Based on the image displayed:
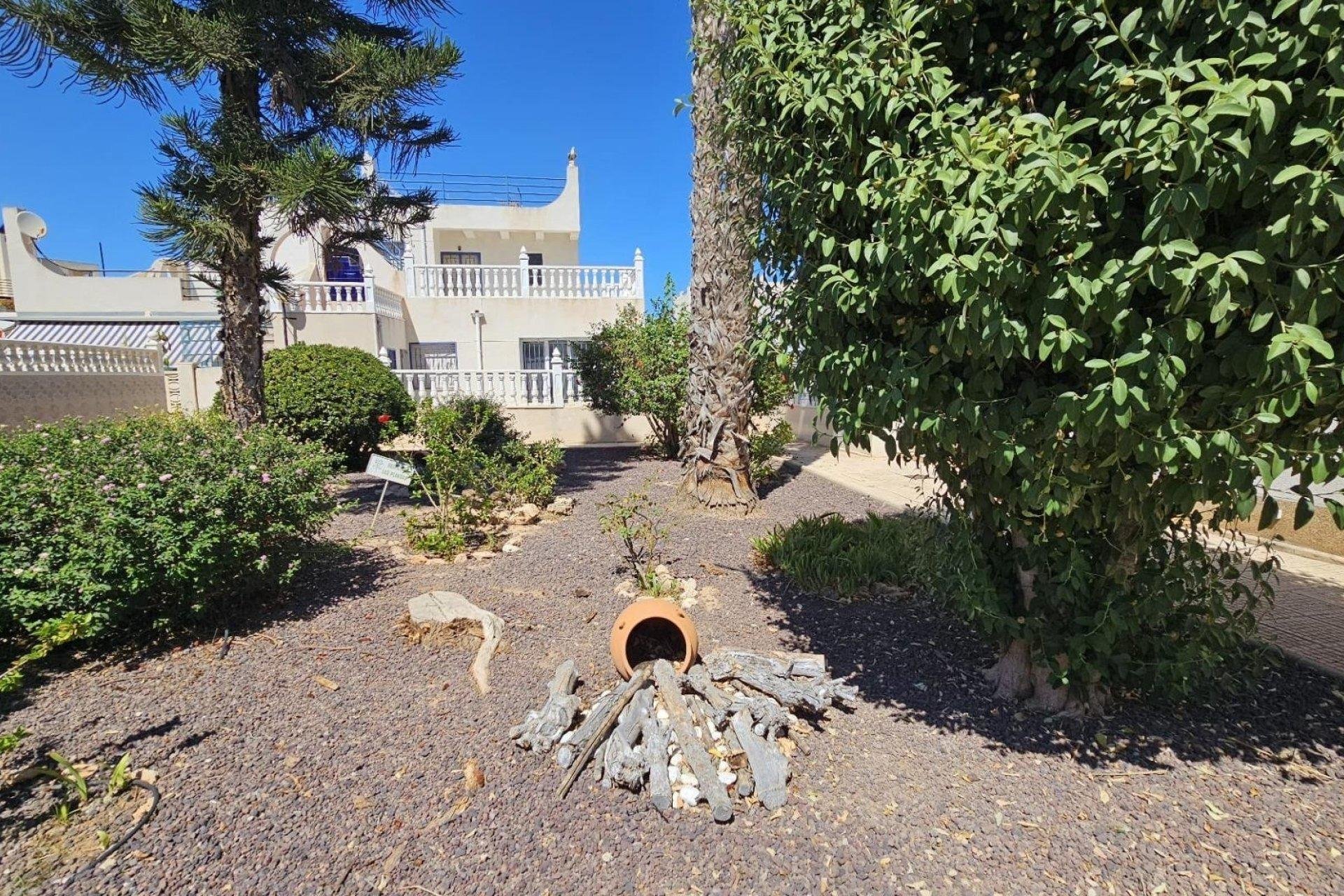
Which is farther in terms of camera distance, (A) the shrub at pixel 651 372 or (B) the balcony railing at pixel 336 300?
(B) the balcony railing at pixel 336 300

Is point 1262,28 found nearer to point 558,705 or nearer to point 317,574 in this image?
point 558,705

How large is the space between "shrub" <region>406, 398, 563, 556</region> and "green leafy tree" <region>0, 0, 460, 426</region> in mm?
2110

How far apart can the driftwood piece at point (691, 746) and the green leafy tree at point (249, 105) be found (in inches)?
189

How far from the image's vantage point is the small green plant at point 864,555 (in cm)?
342

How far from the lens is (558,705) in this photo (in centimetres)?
277

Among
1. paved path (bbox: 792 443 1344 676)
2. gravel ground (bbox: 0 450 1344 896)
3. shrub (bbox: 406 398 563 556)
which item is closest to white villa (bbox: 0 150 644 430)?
shrub (bbox: 406 398 563 556)

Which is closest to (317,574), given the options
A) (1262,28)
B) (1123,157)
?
(1123,157)

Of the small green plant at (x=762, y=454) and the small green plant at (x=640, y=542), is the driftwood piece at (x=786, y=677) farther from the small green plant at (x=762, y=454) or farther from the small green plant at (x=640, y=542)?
the small green plant at (x=762, y=454)

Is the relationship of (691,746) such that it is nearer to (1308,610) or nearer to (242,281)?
(1308,610)

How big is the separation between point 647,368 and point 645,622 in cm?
736

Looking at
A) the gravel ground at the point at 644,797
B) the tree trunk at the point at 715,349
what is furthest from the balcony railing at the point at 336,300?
the gravel ground at the point at 644,797

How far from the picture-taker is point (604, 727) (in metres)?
2.63

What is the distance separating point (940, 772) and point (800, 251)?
2.36 m

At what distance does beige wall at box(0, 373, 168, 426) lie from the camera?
9.32m
